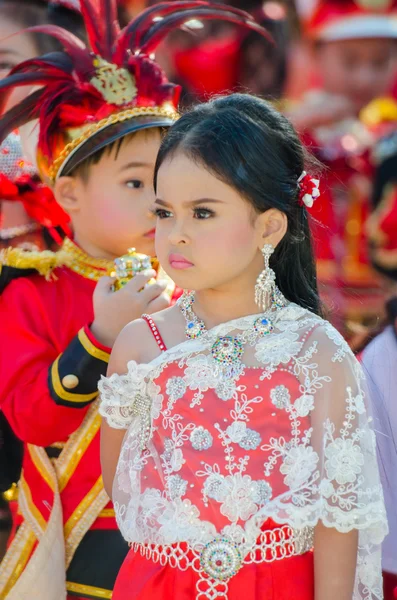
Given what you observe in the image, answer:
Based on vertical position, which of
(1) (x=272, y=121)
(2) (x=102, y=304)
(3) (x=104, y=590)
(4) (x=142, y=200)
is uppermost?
(1) (x=272, y=121)

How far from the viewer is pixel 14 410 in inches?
98.2

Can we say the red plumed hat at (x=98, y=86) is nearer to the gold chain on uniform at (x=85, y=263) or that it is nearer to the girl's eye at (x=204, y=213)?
the gold chain on uniform at (x=85, y=263)

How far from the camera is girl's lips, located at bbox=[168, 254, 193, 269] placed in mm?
2076

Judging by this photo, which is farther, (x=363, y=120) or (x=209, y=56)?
(x=209, y=56)

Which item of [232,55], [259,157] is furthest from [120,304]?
[232,55]

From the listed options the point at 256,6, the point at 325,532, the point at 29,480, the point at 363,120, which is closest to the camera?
the point at 325,532

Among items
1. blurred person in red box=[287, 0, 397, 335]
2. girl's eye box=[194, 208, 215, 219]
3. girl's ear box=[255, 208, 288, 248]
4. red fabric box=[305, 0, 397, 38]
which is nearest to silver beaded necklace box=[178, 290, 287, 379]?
girl's ear box=[255, 208, 288, 248]

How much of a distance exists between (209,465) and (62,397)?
54 cm

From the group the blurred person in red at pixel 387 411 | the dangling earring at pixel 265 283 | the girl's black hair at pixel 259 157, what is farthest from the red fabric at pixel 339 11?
the dangling earring at pixel 265 283

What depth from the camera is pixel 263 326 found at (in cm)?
211

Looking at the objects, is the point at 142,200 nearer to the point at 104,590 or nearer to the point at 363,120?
the point at 104,590

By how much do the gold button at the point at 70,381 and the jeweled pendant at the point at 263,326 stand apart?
0.51m

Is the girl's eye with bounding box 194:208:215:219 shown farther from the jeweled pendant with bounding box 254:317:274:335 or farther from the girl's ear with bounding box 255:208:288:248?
the jeweled pendant with bounding box 254:317:274:335

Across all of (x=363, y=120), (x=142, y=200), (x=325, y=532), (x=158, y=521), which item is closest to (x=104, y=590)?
(x=158, y=521)
